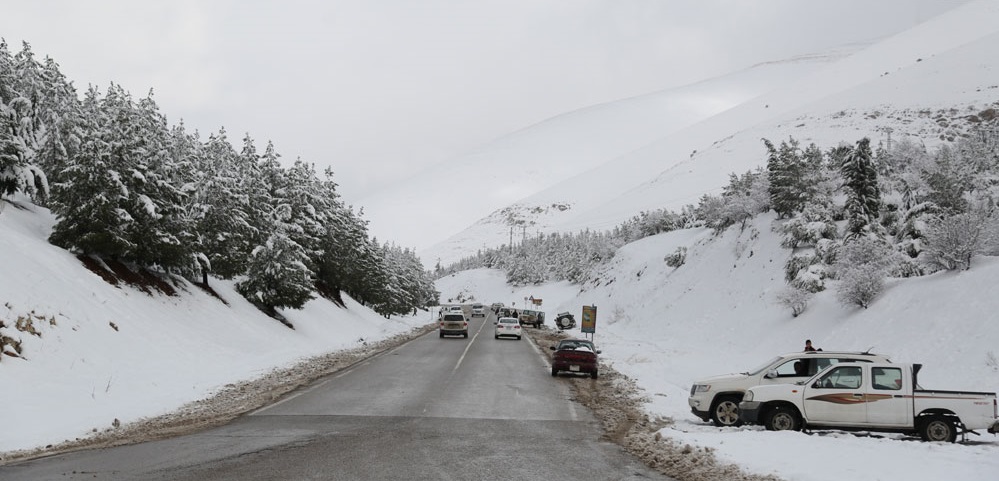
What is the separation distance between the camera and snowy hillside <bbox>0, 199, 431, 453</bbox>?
13508 mm

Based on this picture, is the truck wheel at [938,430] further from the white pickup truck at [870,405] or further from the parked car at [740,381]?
the parked car at [740,381]

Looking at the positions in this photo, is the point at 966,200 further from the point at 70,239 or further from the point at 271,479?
the point at 70,239

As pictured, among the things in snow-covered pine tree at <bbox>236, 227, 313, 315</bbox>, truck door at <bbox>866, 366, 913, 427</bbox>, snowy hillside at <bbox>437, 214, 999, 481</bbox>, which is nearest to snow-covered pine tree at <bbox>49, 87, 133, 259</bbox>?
snow-covered pine tree at <bbox>236, 227, 313, 315</bbox>

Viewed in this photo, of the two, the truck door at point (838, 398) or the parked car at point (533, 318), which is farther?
the parked car at point (533, 318)

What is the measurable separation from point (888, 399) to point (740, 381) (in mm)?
2893

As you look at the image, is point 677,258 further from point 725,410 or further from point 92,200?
point 92,200

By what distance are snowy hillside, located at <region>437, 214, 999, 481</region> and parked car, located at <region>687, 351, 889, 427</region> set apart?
43 centimetres

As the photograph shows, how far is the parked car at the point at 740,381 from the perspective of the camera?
13977 millimetres

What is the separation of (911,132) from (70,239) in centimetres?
10914

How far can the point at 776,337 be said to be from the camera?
29.5 m

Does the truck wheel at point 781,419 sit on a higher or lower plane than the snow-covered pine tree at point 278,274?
lower

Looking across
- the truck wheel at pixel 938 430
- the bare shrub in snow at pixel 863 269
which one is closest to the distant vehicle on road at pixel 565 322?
the bare shrub in snow at pixel 863 269

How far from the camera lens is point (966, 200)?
31281 mm

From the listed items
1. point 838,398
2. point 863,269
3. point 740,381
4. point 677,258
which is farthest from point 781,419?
point 677,258
